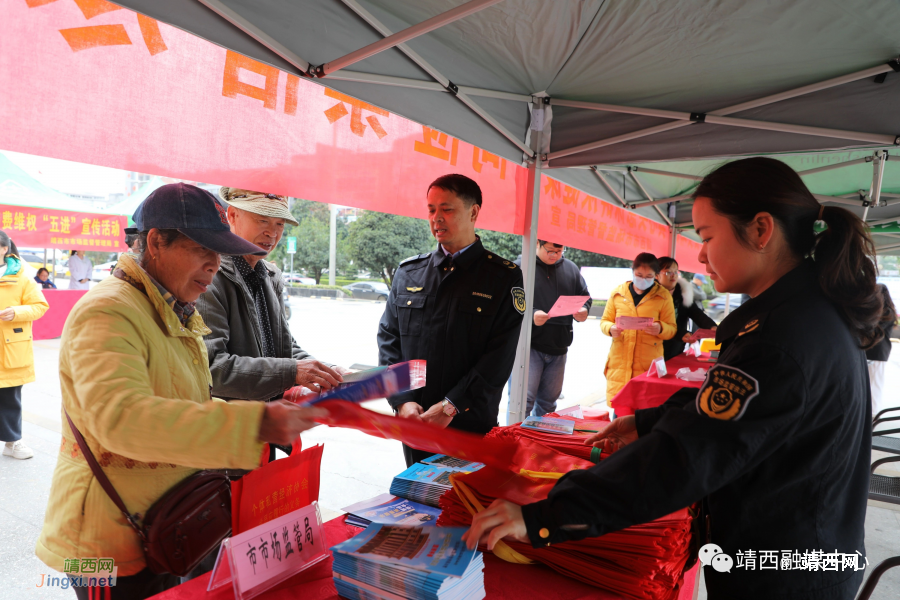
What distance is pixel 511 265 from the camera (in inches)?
90.2

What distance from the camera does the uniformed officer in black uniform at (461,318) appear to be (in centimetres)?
211

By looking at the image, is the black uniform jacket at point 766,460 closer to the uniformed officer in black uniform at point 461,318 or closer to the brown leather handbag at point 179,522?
the brown leather handbag at point 179,522

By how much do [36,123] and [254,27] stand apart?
2.53 ft

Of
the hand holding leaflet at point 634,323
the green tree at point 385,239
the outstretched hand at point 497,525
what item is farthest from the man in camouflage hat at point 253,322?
the green tree at point 385,239

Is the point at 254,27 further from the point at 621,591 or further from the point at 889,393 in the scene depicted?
the point at 889,393

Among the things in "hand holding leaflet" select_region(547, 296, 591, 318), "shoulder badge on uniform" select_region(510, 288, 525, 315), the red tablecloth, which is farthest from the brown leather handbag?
the red tablecloth

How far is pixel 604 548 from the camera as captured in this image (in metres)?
0.99

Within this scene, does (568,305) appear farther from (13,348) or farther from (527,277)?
(13,348)

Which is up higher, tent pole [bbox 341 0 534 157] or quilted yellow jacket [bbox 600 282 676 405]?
tent pole [bbox 341 0 534 157]

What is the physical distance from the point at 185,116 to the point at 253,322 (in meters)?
0.83

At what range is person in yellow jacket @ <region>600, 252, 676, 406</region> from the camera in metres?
4.34
